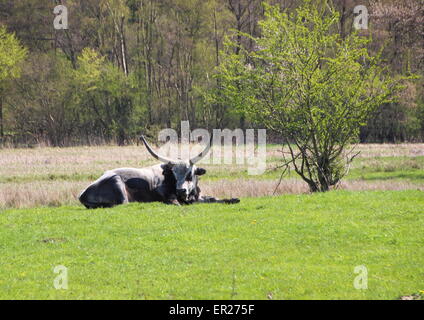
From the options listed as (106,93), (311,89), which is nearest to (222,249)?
(311,89)

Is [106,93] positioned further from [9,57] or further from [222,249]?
[222,249]

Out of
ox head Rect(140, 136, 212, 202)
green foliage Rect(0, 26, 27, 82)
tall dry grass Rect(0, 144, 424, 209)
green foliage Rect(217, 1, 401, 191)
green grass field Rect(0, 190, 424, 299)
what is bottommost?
tall dry grass Rect(0, 144, 424, 209)

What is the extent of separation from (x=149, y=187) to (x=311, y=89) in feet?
20.2

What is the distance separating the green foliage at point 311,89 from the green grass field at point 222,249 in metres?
4.26

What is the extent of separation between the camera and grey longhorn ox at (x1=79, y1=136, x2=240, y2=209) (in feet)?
52.5

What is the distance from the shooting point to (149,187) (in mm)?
16734

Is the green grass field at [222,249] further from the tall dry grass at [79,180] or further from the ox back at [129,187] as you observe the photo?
the tall dry grass at [79,180]

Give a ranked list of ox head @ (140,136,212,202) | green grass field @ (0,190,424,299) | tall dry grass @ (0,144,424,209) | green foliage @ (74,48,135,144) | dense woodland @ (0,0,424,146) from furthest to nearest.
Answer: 1. green foliage @ (74,48,135,144)
2. dense woodland @ (0,0,424,146)
3. tall dry grass @ (0,144,424,209)
4. ox head @ (140,136,212,202)
5. green grass field @ (0,190,424,299)

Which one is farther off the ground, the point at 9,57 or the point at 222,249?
the point at 9,57

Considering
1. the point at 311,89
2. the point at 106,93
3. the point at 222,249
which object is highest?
the point at 106,93

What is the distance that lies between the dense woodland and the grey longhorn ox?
3232cm

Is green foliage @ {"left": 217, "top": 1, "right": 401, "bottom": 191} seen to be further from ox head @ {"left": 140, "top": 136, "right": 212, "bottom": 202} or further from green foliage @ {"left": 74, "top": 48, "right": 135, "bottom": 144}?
green foliage @ {"left": 74, "top": 48, "right": 135, "bottom": 144}

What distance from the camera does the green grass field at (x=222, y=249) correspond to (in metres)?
8.54

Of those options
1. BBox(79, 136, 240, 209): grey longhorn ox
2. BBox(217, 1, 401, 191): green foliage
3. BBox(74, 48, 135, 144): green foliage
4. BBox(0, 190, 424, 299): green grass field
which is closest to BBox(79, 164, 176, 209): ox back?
BBox(79, 136, 240, 209): grey longhorn ox
